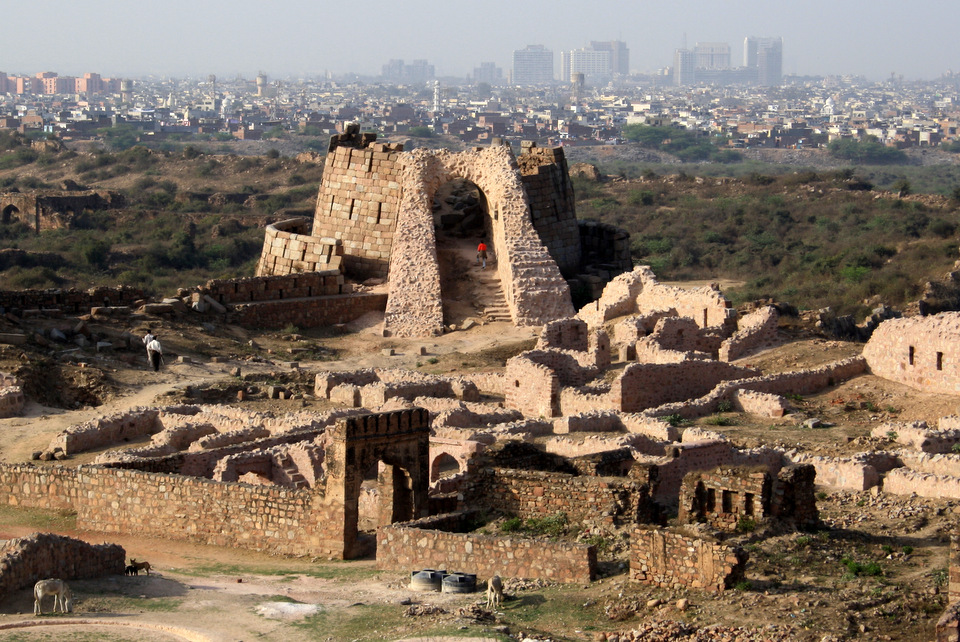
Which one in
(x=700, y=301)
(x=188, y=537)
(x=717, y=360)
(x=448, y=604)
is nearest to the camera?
(x=448, y=604)

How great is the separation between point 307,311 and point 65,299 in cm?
383

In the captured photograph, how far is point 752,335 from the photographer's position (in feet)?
83.3

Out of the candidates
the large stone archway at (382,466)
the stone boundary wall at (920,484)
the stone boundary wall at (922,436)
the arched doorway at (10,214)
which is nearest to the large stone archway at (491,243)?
the stone boundary wall at (922,436)

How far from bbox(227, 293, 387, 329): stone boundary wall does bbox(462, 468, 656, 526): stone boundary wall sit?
13.4 metres

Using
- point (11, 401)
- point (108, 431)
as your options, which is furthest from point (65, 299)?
point (108, 431)

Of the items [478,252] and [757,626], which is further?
[478,252]

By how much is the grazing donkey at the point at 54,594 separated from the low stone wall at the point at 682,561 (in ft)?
13.6

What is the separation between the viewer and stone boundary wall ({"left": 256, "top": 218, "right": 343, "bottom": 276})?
31.2 m

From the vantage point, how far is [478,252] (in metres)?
30.7

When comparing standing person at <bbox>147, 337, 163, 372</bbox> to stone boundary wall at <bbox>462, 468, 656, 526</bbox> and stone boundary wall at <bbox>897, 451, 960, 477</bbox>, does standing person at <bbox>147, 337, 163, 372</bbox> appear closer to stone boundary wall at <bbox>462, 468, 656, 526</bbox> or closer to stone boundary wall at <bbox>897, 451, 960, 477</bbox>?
stone boundary wall at <bbox>462, 468, 656, 526</bbox>

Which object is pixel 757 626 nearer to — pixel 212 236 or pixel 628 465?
pixel 628 465

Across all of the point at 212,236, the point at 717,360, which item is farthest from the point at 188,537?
the point at 212,236

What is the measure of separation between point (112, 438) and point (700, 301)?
30.7 feet

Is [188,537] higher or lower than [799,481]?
lower
